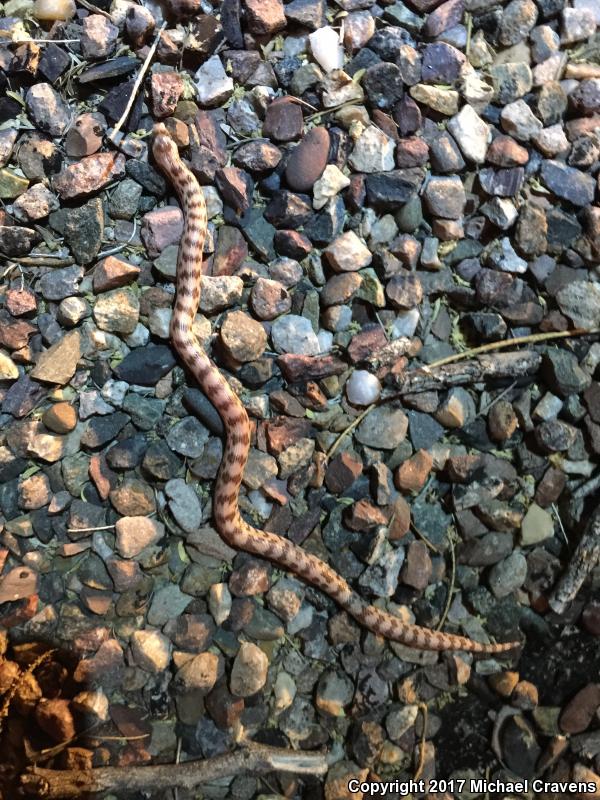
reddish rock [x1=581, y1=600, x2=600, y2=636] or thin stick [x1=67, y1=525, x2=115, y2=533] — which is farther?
reddish rock [x1=581, y1=600, x2=600, y2=636]

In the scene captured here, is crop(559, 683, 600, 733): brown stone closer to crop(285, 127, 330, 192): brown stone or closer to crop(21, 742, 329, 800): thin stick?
crop(21, 742, 329, 800): thin stick

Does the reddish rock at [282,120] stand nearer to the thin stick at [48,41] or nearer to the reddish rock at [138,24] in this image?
the reddish rock at [138,24]

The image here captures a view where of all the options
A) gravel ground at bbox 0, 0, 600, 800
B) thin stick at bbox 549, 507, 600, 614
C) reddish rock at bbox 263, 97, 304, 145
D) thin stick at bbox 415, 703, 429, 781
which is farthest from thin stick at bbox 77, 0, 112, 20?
thin stick at bbox 415, 703, 429, 781

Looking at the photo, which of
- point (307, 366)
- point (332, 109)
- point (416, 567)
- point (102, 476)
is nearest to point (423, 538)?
point (416, 567)

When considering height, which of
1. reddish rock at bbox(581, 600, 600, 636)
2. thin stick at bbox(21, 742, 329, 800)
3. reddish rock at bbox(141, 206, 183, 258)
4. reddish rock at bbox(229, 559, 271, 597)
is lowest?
thin stick at bbox(21, 742, 329, 800)

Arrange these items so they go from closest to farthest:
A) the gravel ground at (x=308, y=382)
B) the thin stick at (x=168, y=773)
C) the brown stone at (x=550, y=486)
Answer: the thin stick at (x=168, y=773), the gravel ground at (x=308, y=382), the brown stone at (x=550, y=486)

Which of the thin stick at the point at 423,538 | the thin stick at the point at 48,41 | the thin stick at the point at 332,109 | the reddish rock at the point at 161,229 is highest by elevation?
the thin stick at the point at 48,41

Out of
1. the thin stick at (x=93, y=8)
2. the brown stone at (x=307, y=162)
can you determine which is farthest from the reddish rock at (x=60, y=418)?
the thin stick at (x=93, y=8)

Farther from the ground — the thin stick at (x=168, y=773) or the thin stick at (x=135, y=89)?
the thin stick at (x=135, y=89)
